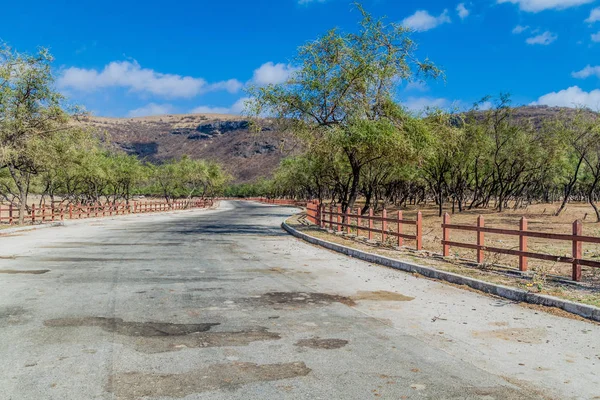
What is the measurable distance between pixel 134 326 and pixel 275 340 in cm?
183

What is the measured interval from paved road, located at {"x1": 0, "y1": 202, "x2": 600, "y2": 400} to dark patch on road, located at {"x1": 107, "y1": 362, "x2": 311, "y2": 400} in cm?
2

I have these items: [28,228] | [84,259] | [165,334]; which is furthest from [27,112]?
[165,334]

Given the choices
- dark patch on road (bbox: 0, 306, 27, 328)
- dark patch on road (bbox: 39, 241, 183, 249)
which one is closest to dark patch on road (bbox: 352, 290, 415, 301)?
dark patch on road (bbox: 0, 306, 27, 328)

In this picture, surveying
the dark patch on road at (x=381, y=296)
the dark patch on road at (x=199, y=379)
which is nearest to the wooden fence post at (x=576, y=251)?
the dark patch on road at (x=381, y=296)

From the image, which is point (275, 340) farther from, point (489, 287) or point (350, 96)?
point (350, 96)

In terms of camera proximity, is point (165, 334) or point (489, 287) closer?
point (165, 334)

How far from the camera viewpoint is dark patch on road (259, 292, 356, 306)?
779 centimetres

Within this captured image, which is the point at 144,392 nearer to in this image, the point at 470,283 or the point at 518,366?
the point at 518,366

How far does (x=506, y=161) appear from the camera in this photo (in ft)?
133

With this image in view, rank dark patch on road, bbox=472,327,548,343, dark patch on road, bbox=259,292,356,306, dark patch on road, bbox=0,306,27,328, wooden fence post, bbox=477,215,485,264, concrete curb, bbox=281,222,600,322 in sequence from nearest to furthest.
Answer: dark patch on road, bbox=472,327,548,343, dark patch on road, bbox=0,306,27,328, concrete curb, bbox=281,222,600,322, dark patch on road, bbox=259,292,356,306, wooden fence post, bbox=477,215,485,264

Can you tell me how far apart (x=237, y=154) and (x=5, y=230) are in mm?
170162

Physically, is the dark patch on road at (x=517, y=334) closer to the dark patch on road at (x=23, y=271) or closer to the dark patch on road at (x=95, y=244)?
the dark patch on road at (x=23, y=271)

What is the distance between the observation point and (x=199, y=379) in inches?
172

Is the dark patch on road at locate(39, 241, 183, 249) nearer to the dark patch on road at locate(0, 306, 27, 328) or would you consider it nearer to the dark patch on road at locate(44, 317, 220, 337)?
the dark patch on road at locate(0, 306, 27, 328)
